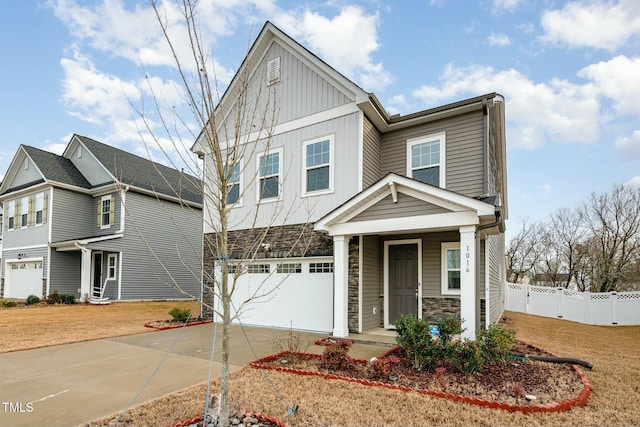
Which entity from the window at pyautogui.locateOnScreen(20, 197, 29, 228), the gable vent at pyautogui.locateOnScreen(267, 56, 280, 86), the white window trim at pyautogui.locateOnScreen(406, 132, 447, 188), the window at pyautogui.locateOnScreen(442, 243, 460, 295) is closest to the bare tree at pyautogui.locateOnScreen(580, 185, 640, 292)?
the window at pyautogui.locateOnScreen(442, 243, 460, 295)

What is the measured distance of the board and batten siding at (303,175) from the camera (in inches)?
380

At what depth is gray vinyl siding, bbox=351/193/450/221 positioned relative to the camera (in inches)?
303

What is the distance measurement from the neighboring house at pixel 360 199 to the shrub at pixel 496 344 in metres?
1.18

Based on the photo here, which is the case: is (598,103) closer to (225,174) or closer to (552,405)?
(552,405)

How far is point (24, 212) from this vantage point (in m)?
20.5

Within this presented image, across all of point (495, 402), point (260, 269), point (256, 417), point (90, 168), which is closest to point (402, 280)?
point (260, 269)

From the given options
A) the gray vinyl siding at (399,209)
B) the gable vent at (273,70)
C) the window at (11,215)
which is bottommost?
the gray vinyl siding at (399,209)

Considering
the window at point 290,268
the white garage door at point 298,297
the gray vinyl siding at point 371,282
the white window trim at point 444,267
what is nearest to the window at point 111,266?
the white garage door at point 298,297

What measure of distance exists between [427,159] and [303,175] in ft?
11.1

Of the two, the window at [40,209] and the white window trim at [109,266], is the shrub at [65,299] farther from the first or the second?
the window at [40,209]

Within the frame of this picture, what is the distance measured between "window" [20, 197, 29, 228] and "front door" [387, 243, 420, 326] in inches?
806

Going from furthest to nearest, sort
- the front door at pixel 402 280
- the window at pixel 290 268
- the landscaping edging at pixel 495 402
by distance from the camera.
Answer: the window at pixel 290 268
the front door at pixel 402 280
the landscaping edging at pixel 495 402

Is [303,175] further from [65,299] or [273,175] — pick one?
[65,299]

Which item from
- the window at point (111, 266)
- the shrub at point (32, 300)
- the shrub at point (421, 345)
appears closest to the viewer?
the shrub at point (421, 345)
